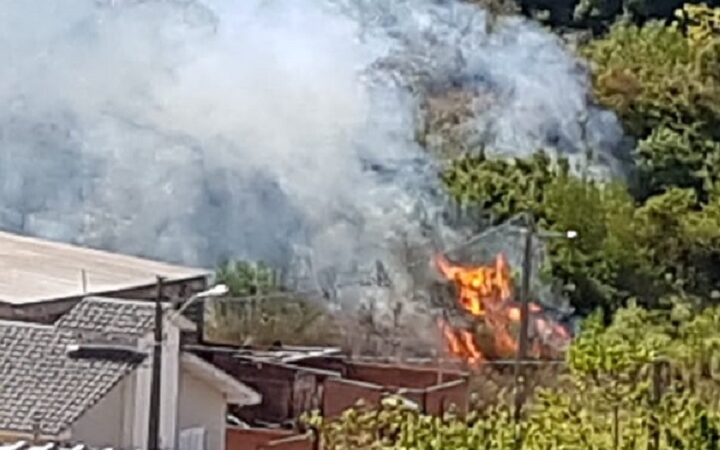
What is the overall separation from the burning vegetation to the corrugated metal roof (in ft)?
7.81

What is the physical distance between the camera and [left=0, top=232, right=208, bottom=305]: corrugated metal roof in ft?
43.4

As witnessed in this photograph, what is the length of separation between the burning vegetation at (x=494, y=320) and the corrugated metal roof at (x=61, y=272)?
238 centimetres

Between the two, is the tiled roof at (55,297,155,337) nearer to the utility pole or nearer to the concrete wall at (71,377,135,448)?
the concrete wall at (71,377,135,448)

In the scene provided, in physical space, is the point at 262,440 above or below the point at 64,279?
below

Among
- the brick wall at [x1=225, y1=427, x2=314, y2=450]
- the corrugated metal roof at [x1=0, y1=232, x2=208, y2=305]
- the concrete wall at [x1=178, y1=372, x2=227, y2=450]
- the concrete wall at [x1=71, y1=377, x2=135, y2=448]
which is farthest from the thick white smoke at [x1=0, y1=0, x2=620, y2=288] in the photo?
the concrete wall at [x1=71, y1=377, x2=135, y2=448]

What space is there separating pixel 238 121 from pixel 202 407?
8099 mm

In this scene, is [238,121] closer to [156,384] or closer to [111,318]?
[111,318]

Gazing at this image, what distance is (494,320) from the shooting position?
55.2 ft

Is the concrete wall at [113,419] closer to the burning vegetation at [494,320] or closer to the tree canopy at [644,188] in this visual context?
the burning vegetation at [494,320]

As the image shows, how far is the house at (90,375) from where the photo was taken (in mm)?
10938

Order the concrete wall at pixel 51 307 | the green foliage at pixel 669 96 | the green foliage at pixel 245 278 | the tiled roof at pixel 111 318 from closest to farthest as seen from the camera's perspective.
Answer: the tiled roof at pixel 111 318, the concrete wall at pixel 51 307, the green foliage at pixel 245 278, the green foliage at pixel 669 96

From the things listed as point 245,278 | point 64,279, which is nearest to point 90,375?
point 64,279

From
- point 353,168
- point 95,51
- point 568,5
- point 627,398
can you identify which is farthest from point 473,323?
point 627,398

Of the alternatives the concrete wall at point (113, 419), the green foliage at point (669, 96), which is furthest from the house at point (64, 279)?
the green foliage at point (669, 96)
